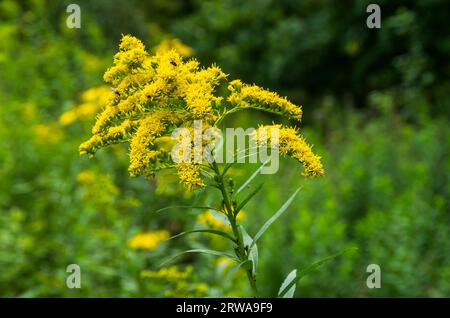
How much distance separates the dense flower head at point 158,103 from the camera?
6.42 feet

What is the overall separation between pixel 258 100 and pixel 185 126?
0.29 m

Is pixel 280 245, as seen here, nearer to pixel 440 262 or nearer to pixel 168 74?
pixel 440 262

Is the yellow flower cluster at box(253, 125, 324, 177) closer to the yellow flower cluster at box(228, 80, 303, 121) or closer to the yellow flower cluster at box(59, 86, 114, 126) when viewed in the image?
the yellow flower cluster at box(228, 80, 303, 121)

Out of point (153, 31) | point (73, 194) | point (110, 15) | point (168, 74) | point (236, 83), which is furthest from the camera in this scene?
point (153, 31)

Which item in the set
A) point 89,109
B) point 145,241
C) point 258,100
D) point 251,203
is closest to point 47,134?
point 89,109

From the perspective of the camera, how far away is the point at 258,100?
2146mm

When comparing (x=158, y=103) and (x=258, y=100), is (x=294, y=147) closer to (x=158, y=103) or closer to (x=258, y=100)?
(x=258, y=100)

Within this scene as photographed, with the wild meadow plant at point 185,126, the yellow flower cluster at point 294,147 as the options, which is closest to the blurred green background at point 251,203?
the wild meadow plant at point 185,126

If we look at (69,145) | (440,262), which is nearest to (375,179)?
(440,262)

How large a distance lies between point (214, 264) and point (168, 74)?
6.46 ft

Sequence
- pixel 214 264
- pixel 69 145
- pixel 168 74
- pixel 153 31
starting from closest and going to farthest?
pixel 168 74
pixel 214 264
pixel 69 145
pixel 153 31

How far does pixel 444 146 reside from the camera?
509 centimetres

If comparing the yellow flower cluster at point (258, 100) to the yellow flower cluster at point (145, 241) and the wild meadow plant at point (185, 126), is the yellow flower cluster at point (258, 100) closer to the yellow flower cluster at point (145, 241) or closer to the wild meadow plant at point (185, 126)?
the wild meadow plant at point (185, 126)

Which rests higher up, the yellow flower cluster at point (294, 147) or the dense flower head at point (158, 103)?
the dense flower head at point (158, 103)
